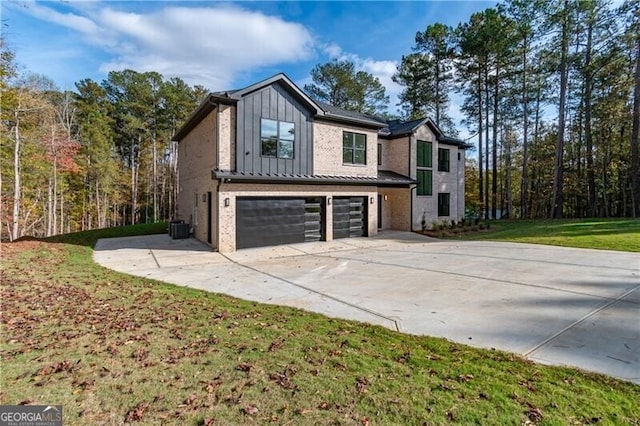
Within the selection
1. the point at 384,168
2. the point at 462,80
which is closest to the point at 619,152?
the point at 462,80

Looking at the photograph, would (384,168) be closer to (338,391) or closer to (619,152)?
(338,391)

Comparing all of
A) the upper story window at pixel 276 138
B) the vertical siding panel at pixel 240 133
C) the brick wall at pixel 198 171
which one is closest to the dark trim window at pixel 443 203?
the upper story window at pixel 276 138

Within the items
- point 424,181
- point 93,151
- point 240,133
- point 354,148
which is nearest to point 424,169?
point 424,181

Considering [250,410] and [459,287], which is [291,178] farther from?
[250,410]

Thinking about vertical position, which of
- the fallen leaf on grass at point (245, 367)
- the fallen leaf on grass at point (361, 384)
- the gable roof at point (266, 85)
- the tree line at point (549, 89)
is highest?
the tree line at point (549, 89)

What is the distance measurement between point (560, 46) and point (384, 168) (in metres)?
15.4

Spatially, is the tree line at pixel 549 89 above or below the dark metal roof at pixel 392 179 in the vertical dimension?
above

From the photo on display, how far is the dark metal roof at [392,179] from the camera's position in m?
16.8

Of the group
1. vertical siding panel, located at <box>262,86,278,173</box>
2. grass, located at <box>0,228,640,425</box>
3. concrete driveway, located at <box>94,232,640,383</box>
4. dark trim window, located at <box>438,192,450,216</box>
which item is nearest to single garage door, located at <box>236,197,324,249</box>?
concrete driveway, located at <box>94,232,640,383</box>

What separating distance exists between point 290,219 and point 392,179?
651 centimetres

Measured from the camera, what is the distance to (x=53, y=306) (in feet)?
16.5

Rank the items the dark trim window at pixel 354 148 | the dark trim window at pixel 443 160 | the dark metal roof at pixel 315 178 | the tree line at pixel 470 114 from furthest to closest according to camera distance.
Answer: the dark trim window at pixel 443 160
the tree line at pixel 470 114
the dark trim window at pixel 354 148
the dark metal roof at pixel 315 178

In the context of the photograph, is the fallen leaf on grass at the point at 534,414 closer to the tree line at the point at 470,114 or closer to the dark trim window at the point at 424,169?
the dark trim window at the point at 424,169

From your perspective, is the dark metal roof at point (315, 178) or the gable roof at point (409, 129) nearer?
the dark metal roof at point (315, 178)
